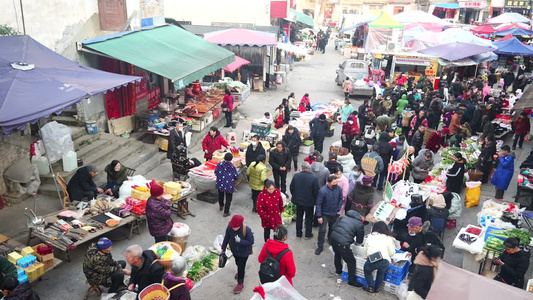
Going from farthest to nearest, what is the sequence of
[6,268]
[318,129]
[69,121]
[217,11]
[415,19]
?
[415,19] < [217,11] < [318,129] < [69,121] < [6,268]

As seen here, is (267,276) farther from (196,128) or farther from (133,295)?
(196,128)

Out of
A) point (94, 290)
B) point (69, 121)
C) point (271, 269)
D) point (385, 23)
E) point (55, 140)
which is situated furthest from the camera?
point (385, 23)

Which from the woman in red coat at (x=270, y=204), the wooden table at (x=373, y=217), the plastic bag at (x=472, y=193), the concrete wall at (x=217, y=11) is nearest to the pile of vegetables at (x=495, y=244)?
the wooden table at (x=373, y=217)

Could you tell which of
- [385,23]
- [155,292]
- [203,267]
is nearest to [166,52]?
[203,267]

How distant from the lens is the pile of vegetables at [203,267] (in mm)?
7402

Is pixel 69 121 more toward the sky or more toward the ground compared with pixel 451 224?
more toward the sky

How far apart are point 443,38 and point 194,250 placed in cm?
1971

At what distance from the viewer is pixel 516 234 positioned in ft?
25.5

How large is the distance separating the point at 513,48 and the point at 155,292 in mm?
23384

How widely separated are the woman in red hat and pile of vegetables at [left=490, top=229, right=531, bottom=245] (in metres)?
6.10

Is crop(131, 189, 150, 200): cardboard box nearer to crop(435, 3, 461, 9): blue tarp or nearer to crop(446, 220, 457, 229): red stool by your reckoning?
crop(446, 220, 457, 229): red stool

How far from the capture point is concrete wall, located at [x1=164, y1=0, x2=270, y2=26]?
2727cm

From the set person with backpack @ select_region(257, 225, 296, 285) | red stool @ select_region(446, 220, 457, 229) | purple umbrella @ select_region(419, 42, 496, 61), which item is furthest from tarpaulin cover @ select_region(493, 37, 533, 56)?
person with backpack @ select_region(257, 225, 296, 285)

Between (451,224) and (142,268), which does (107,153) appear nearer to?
(142,268)
